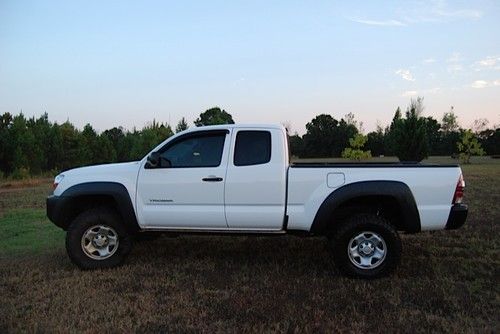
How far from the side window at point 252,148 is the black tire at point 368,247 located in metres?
1.31

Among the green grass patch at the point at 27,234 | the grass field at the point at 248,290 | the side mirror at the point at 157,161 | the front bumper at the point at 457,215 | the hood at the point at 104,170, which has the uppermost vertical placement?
the side mirror at the point at 157,161

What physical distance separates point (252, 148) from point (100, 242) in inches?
92.6

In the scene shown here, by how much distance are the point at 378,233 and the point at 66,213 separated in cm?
402

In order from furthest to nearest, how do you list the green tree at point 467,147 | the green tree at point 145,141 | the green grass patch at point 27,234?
the green tree at point 467,147 < the green tree at point 145,141 < the green grass patch at point 27,234

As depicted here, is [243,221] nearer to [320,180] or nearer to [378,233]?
[320,180]

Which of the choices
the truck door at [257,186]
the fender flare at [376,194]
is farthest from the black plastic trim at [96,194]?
the fender flare at [376,194]

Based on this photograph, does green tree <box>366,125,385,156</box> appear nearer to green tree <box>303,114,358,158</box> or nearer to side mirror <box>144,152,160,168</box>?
green tree <box>303,114,358,158</box>

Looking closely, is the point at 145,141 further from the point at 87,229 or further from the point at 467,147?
the point at 467,147

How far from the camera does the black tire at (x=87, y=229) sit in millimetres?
6195

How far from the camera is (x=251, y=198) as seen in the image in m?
5.91

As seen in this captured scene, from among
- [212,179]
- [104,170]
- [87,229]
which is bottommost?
[87,229]

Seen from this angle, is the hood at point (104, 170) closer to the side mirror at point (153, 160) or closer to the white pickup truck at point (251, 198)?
the white pickup truck at point (251, 198)

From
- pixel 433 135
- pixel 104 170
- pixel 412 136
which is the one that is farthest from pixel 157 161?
pixel 433 135

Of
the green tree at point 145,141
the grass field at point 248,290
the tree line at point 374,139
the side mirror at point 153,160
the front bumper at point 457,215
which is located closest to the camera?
the grass field at point 248,290
